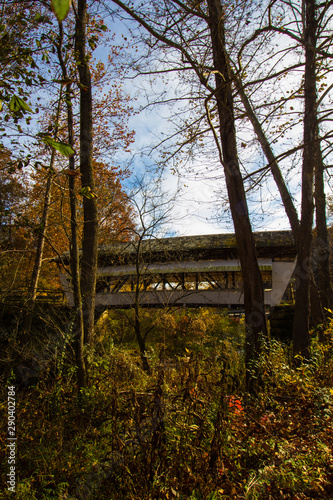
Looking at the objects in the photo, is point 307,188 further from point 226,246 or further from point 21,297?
point 21,297

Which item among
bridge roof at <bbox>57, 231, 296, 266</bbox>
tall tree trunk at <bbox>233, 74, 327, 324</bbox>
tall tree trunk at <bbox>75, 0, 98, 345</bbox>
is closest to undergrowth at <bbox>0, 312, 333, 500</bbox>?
tall tree trunk at <bbox>75, 0, 98, 345</bbox>

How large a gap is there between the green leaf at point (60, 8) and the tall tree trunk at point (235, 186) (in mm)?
4652

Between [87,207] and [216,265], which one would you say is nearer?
[87,207]

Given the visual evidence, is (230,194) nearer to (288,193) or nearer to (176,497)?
(288,193)

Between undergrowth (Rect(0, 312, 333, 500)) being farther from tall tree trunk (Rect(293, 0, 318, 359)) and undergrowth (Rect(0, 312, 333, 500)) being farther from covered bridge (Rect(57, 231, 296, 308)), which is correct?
covered bridge (Rect(57, 231, 296, 308))

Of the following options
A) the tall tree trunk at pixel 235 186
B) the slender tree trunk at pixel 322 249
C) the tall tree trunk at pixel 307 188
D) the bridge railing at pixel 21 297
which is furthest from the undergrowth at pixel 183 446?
the slender tree trunk at pixel 322 249

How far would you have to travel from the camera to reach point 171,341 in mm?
10016

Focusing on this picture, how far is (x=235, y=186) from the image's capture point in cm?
537

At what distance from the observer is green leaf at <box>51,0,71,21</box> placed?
62cm

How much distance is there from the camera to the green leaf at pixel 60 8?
0.62 meters

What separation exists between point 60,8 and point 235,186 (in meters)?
4.98

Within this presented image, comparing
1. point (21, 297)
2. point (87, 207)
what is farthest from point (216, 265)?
point (21, 297)

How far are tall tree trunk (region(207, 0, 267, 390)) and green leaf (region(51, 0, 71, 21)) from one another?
4652 millimetres

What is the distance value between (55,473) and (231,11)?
21.7 ft
